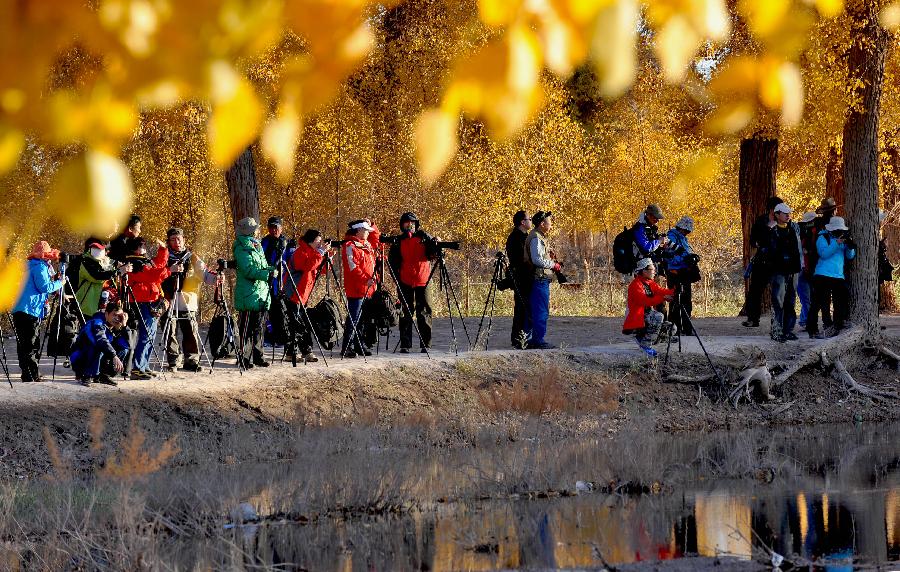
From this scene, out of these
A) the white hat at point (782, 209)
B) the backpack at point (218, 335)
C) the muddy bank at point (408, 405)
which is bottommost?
the muddy bank at point (408, 405)

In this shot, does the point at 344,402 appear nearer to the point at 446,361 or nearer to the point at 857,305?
the point at 446,361

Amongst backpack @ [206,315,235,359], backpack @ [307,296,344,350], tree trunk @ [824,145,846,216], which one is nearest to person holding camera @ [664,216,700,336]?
backpack @ [307,296,344,350]

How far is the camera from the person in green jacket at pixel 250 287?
1473 centimetres

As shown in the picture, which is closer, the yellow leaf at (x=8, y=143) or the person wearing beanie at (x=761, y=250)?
the yellow leaf at (x=8, y=143)

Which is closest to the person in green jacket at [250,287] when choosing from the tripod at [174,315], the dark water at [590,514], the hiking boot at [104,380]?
the tripod at [174,315]

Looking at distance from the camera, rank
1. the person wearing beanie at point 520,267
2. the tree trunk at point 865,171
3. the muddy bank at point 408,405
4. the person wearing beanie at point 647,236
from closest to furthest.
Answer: the muddy bank at point 408,405 → the person wearing beanie at point 520,267 → the person wearing beanie at point 647,236 → the tree trunk at point 865,171

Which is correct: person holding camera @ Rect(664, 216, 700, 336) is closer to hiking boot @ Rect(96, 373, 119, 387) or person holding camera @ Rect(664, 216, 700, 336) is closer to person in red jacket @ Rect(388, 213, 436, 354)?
person in red jacket @ Rect(388, 213, 436, 354)

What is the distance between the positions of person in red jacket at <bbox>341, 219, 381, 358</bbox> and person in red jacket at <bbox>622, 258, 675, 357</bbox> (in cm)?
299

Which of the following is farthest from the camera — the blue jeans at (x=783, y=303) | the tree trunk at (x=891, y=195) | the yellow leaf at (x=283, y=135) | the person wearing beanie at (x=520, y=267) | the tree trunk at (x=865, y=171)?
the tree trunk at (x=891, y=195)

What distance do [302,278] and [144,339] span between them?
6.98 ft

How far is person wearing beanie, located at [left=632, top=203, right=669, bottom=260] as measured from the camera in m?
17.0

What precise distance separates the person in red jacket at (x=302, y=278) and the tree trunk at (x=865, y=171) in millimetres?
6991

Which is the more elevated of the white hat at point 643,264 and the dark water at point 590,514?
the white hat at point 643,264

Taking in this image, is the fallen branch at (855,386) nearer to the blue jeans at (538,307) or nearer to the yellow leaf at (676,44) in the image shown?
the blue jeans at (538,307)
